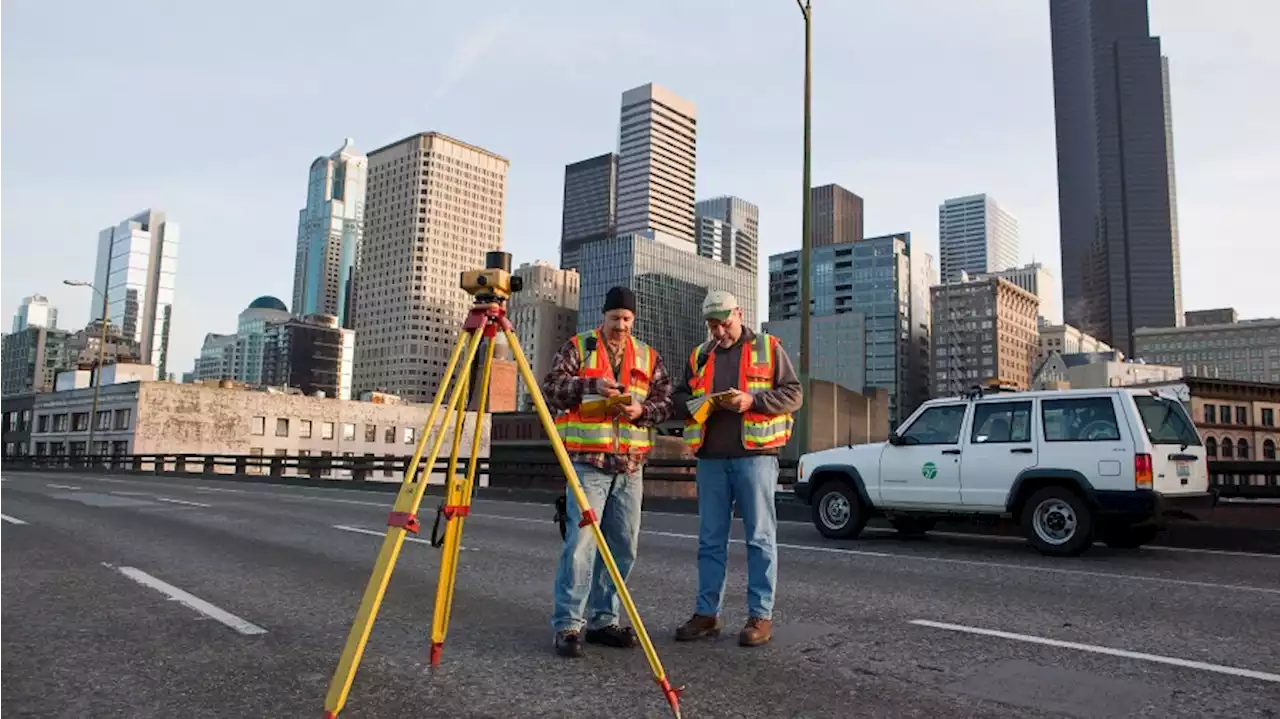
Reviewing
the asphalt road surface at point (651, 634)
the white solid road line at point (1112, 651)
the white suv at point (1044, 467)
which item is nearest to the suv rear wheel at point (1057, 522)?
the white suv at point (1044, 467)

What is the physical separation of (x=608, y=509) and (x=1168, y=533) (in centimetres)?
940

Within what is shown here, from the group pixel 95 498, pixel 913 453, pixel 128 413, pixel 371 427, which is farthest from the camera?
pixel 371 427

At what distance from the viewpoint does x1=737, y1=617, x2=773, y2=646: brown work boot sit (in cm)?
505

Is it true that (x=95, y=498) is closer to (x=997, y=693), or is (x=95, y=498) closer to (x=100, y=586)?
(x=100, y=586)

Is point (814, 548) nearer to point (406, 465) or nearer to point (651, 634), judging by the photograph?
point (651, 634)

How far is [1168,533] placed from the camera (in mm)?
11430

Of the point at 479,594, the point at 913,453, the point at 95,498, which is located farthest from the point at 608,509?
the point at 95,498

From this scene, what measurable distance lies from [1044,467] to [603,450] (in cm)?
697

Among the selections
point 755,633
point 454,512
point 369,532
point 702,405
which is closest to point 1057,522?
point 755,633

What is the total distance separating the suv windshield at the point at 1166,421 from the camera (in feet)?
32.2

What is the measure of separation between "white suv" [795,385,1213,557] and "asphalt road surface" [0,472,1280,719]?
0.53m

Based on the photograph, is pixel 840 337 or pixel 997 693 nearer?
pixel 997 693

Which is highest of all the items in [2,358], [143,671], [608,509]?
[2,358]

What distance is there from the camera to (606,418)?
16.4 feet
